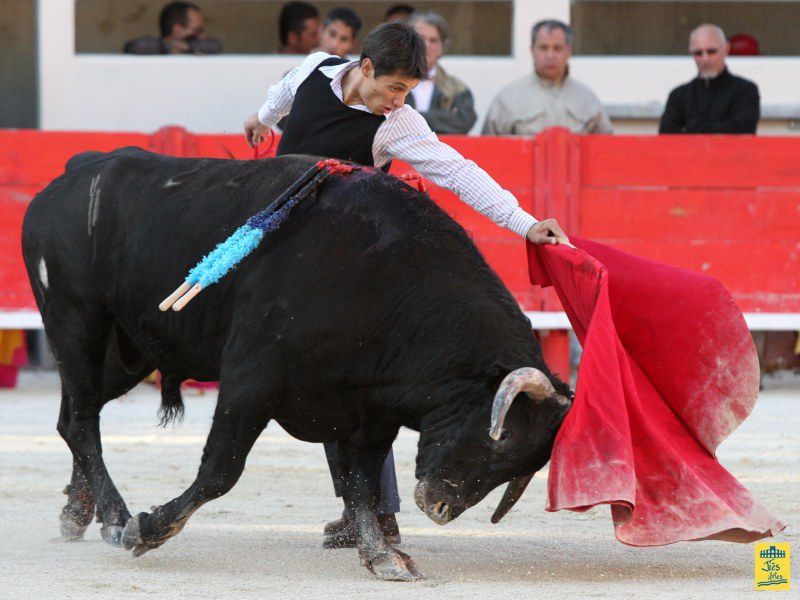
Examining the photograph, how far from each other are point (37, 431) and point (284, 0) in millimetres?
4252

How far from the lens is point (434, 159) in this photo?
4.11 m

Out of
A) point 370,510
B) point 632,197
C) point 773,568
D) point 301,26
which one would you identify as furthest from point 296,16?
point 773,568

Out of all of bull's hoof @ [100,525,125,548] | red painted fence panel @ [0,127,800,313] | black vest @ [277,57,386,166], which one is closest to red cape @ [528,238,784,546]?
black vest @ [277,57,386,166]

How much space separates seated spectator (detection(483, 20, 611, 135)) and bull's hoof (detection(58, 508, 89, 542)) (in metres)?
4.05

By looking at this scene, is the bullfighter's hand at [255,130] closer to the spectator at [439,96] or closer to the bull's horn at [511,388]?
the bull's horn at [511,388]

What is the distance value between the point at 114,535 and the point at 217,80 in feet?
16.1

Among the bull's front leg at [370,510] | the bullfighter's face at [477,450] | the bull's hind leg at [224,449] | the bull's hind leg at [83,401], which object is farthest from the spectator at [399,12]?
the bullfighter's face at [477,450]

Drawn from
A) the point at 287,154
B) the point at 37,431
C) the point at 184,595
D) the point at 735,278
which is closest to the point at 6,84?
the point at 37,431

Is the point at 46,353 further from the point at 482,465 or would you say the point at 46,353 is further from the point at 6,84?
the point at 482,465

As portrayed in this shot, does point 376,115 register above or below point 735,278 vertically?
above

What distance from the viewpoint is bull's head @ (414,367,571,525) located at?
3.64 metres

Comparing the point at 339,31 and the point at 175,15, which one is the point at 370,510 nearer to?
the point at 339,31

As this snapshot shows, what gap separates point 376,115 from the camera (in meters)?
4.05

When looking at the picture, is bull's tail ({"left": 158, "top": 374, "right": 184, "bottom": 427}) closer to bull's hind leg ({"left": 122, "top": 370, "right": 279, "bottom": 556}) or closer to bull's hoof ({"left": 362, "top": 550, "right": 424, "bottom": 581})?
bull's hind leg ({"left": 122, "top": 370, "right": 279, "bottom": 556})
